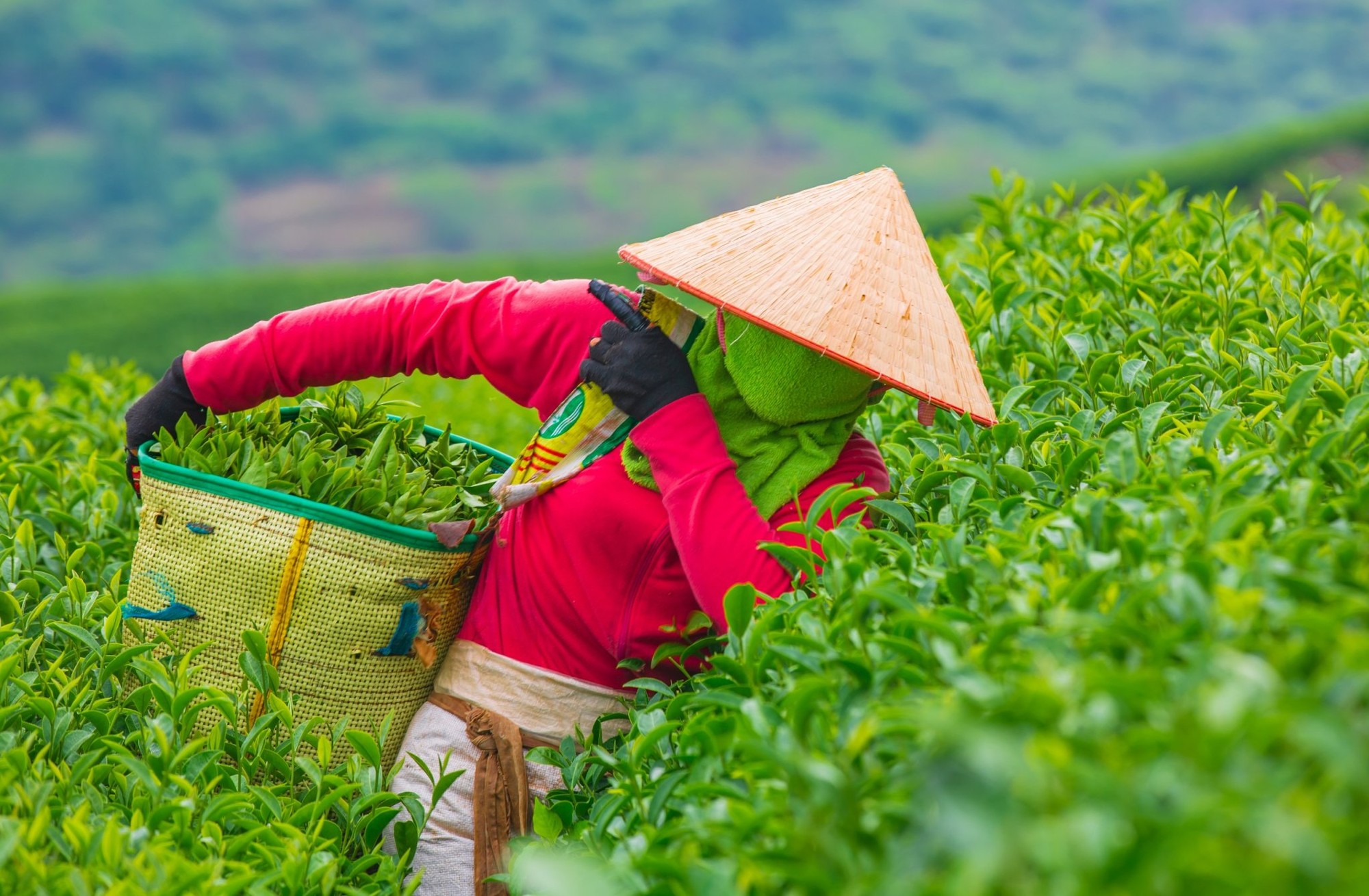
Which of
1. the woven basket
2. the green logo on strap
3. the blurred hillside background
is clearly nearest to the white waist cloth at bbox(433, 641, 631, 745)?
the woven basket

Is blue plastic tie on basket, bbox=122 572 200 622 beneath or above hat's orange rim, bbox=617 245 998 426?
beneath

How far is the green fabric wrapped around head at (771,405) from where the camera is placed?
1733mm

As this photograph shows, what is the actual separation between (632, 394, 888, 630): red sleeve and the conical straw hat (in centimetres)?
18

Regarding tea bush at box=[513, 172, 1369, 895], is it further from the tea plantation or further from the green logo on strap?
the green logo on strap

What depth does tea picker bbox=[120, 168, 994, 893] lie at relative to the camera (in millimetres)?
1672

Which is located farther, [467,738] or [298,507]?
[467,738]

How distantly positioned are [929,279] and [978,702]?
925 millimetres

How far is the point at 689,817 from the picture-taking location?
1257mm

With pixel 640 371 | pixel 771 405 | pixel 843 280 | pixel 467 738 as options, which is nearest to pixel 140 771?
pixel 467 738

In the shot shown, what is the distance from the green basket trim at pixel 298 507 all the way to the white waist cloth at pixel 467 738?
0.69 ft

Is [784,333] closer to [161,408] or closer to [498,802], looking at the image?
[498,802]

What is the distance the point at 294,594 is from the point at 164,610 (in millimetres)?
214

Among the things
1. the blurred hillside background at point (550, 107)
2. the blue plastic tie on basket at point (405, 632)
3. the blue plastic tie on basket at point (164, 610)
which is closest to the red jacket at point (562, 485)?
the blue plastic tie on basket at point (405, 632)

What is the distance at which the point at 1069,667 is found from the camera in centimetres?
101
